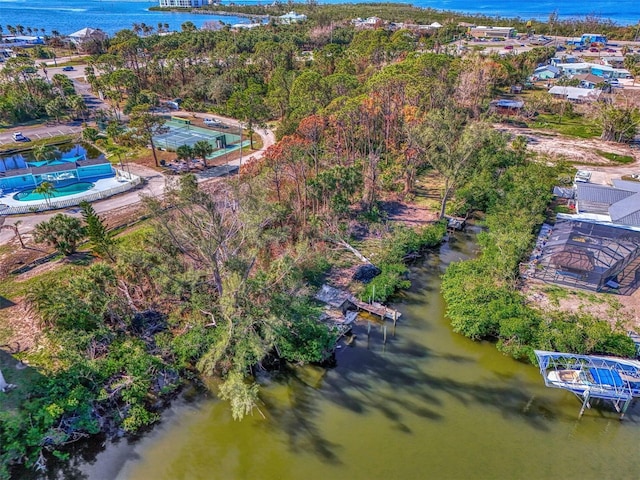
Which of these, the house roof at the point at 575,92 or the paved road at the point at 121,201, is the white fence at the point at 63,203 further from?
the house roof at the point at 575,92

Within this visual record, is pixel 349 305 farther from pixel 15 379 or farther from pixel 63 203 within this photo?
pixel 63 203

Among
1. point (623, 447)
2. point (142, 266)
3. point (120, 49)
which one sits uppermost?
point (120, 49)

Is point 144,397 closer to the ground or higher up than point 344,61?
closer to the ground

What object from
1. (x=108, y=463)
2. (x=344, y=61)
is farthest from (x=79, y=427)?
(x=344, y=61)

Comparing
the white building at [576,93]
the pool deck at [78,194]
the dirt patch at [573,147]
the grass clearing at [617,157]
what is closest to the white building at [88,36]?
the pool deck at [78,194]

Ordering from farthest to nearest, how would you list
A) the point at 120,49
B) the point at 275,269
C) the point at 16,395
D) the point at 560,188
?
the point at 120,49
the point at 560,188
the point at 275,269
the point at 16,395

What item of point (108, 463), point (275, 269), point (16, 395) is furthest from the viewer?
point (275, 269)

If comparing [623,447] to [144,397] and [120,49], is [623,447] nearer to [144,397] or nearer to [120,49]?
[144,397]
